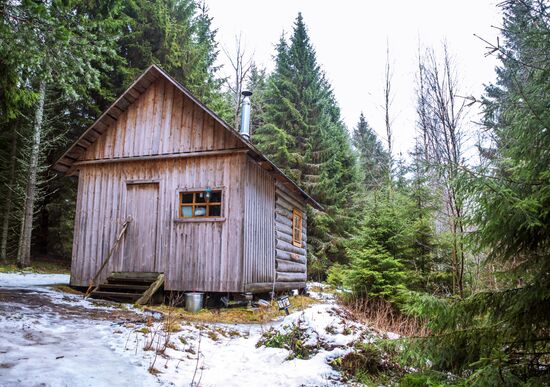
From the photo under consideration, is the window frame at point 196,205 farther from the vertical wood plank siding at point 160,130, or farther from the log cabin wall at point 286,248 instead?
the log cabin wall at point 286,248

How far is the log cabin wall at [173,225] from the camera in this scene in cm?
963

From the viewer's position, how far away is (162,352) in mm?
4723

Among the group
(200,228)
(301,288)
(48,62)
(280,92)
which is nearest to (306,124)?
(280,92)

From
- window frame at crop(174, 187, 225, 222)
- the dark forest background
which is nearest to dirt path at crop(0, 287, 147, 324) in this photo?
window frame at crop(174, 187, 225, 222)

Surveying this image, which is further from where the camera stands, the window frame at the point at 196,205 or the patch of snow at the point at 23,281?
the patch of snow at the point at 23,281

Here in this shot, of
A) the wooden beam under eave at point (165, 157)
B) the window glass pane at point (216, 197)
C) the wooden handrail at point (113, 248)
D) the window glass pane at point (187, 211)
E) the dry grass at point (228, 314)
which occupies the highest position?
the wooden beam under eave at point (165, 157)

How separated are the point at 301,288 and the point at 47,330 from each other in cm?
1081

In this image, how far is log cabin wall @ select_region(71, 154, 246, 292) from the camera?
9633mm

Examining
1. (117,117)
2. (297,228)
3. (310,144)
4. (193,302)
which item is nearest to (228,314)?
(193,302)

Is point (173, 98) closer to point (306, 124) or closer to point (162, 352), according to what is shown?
point (162, 352)

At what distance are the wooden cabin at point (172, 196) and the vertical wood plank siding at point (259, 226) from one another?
3cm

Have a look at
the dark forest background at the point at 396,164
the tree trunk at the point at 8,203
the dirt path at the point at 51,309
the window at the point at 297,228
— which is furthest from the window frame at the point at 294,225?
the tree trunk at the point at 8,203

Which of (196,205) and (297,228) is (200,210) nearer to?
(196,205)

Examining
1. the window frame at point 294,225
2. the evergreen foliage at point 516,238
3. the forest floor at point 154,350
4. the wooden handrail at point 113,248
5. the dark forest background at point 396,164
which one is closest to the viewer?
the evergreen foliage at point 516,238
